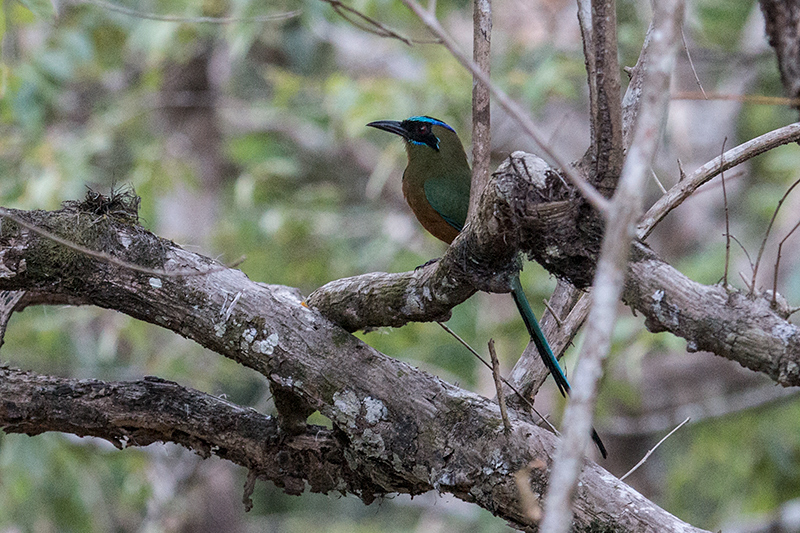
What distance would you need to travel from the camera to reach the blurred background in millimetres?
5152

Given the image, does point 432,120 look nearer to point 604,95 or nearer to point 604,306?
point 604,95

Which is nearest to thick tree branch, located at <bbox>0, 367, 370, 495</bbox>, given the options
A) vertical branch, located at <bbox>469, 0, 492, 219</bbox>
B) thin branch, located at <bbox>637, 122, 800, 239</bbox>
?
vertical branch, located at <bbox>469, 0, 492, 219</bbox>

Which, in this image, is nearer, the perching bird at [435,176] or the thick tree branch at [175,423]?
the thick tree branch at [175,423]

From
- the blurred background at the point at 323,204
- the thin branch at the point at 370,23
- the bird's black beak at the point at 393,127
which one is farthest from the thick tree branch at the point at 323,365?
the blurred background at the point at 323,204

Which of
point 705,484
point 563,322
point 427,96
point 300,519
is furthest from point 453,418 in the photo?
point 300,519

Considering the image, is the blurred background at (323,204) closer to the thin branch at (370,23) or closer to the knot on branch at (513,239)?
the knot on branch at (513,239)

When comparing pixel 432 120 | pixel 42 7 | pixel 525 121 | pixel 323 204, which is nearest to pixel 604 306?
pixel 525 121

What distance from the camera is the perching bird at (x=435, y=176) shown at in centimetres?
355

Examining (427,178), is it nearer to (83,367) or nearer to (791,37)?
(791,37)

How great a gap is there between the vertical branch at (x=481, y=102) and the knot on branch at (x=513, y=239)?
1.60ft

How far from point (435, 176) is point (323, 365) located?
1.56m

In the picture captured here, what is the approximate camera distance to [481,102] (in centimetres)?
257

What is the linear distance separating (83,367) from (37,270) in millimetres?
4625

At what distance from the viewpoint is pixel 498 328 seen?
5328 mm
